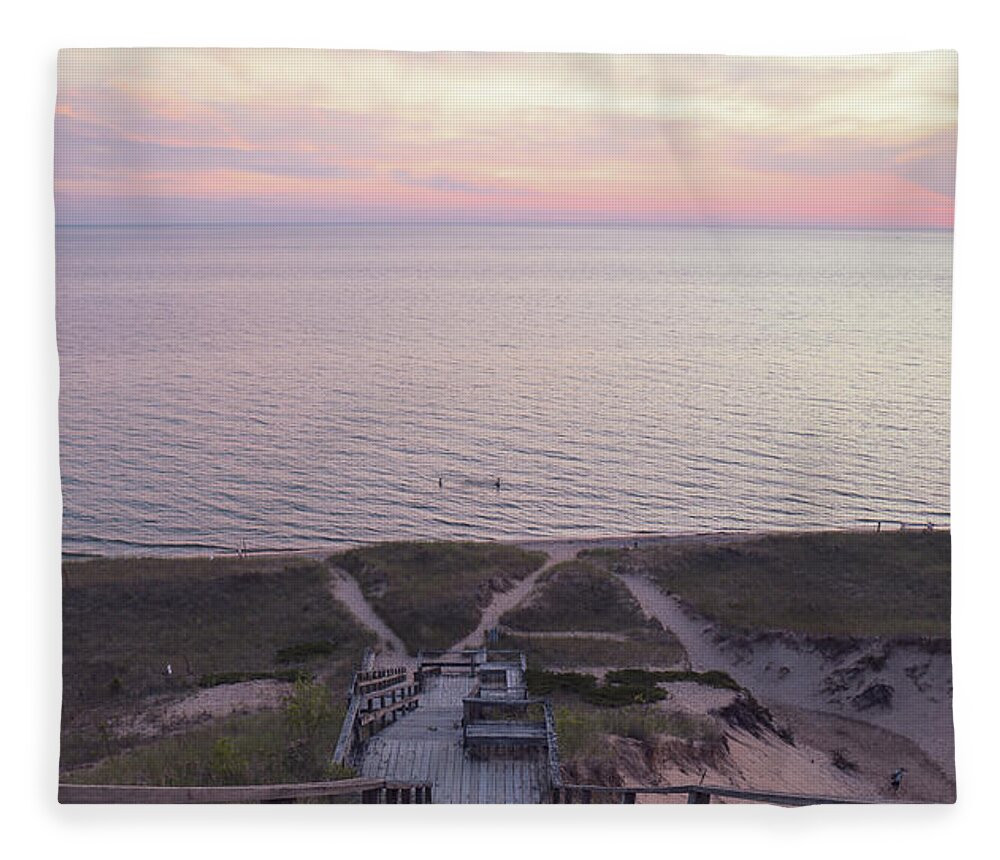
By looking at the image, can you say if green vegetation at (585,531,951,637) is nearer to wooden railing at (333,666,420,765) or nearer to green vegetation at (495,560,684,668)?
green vegetation at (495,560,684,668)

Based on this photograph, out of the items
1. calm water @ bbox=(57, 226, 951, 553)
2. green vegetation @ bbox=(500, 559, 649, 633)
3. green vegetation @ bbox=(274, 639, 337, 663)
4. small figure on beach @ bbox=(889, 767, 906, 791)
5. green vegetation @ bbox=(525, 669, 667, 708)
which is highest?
calm water @ bbox=(57, 226, 951, 553)

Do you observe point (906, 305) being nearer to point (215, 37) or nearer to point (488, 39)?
point (488, 39)

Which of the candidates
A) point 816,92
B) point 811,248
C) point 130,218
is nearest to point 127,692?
point 130,218

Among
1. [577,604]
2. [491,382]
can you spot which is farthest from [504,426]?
[577,604]

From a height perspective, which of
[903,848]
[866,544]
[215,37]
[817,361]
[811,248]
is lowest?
[903,848]

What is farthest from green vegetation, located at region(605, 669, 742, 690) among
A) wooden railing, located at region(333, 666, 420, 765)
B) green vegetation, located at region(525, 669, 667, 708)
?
wooden railing, located at region(333, 666, 420, 765)

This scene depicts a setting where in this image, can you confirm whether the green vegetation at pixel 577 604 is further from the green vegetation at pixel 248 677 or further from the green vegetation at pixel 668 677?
the green vegetation at pixel 248 677
